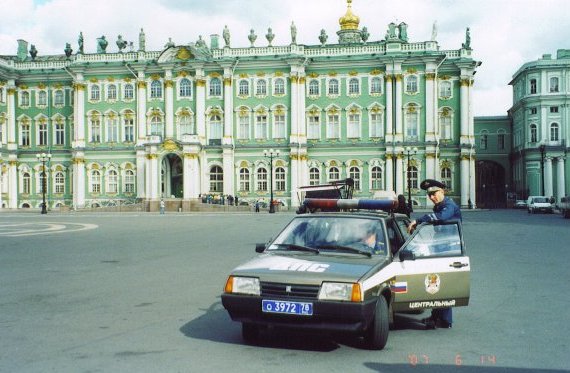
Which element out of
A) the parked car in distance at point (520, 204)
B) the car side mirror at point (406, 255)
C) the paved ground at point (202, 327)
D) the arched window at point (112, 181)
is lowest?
the parked car in distance at point (520, 204)

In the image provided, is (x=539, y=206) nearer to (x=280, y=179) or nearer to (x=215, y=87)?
(x=280, y=179)

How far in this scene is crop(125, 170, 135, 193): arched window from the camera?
67312 mm

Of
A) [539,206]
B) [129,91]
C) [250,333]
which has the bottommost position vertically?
[539,206]

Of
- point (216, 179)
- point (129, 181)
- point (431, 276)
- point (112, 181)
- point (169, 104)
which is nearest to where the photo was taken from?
point (431, 276)

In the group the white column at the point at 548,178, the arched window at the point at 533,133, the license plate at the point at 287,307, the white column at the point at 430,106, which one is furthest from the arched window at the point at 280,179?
the license plate at the point at 287,307

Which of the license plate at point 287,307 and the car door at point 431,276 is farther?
the car door at point 431,276

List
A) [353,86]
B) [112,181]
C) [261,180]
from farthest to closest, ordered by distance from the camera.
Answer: [112,181], [261,180], [353,86]

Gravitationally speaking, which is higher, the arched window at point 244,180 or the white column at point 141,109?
the white column at point 141,109

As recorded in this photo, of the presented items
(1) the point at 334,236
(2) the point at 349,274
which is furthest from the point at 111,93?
(2) the point at 349,274

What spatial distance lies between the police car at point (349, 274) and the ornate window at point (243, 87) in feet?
186

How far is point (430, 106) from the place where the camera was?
208 ft

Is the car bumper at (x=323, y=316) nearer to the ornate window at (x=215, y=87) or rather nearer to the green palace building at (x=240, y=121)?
the green palace building at (x=240, y=121)

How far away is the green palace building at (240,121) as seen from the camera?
6375cm

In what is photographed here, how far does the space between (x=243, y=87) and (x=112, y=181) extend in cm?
1624
